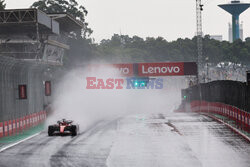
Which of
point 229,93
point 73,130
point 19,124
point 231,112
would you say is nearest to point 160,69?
point 229,93

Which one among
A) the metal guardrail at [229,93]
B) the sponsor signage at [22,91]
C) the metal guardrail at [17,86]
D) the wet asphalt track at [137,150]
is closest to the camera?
the wet asphalt track at [137,150]

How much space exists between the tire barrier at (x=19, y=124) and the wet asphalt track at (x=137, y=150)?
2287 millimetres

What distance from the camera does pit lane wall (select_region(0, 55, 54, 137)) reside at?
1096 inches

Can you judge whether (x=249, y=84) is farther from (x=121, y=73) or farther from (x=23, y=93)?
(x=121, y=73)

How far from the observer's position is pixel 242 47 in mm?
180000

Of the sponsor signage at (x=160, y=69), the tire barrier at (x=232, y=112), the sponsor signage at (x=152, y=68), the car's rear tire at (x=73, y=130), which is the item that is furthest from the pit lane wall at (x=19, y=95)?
the sponsor signage at (x=160, y=69)

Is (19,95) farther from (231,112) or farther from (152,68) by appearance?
(152,68)

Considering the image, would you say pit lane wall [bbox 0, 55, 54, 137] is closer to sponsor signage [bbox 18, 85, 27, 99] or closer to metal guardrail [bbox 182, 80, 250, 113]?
sponsor signage [bbox 18, 85, 27, 99]

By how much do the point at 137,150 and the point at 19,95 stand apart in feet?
46.6

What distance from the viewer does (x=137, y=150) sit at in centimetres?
1894

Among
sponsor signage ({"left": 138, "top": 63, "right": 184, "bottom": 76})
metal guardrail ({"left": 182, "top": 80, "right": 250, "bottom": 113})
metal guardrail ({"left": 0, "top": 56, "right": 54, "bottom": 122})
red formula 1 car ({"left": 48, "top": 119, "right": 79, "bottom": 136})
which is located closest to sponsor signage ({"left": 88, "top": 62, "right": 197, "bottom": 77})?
sponsor signage ({"left": 138, "top": 63, "right": 184, "bottom": 76})

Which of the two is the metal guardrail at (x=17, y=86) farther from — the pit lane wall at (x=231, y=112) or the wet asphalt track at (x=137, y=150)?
the pit lane wall at (x=231, y=112)

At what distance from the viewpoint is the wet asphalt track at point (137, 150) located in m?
16.0

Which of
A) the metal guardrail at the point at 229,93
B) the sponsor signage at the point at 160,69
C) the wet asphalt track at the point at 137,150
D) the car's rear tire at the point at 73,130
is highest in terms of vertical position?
the sponsor signage at the point at 160,69
